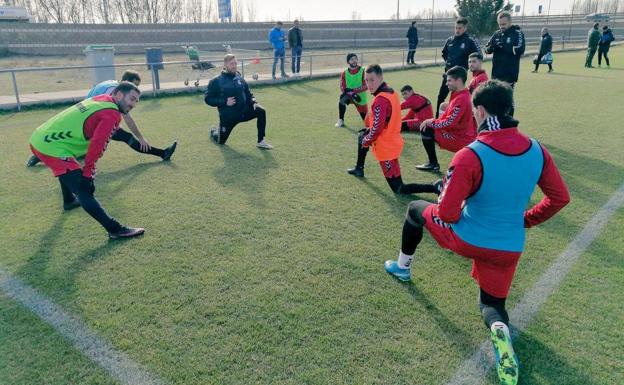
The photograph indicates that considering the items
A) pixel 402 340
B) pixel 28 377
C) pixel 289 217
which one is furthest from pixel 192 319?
pixel 289 217

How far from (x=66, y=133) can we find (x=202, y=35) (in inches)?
1591

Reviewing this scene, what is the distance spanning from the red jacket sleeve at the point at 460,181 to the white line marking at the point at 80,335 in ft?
6.70

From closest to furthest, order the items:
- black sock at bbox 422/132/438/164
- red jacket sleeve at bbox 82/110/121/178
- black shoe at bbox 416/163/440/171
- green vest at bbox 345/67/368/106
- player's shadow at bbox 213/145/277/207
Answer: red jacket sleeve at bbox 82/110/121/178 < player's shadow at bbox 213/145/277/207 < black sock at bbox 422/132/438/164 < black shoe at bbox 416/163/440/171 < green vest at bbox 345/67/368/106

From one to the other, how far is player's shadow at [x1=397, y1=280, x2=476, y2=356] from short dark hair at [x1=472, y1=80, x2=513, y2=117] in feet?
5.01

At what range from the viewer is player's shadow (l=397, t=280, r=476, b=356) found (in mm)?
2959

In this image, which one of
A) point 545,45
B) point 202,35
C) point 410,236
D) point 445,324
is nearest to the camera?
point 445,324

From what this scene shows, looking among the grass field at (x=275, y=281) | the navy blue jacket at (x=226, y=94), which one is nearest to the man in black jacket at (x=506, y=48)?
the grass field at (x=275, y=281)

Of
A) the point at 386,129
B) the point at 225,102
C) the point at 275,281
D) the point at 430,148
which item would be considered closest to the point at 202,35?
the point at 225,102

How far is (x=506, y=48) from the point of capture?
8.26 meters

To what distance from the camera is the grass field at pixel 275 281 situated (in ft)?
9.18

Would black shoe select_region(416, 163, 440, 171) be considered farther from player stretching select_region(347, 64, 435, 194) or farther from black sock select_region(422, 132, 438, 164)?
player stretching select_region(347, 64, 435, 194)

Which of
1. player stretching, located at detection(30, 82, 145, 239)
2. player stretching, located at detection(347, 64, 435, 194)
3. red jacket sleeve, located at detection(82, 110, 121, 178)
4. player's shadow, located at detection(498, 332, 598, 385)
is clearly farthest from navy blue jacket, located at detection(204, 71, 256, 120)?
player's shadow, located at detection(498, 332, 598, 385)

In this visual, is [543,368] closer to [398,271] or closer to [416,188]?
[398,271]

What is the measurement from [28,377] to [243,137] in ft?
21.4
